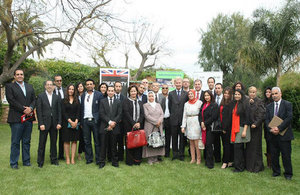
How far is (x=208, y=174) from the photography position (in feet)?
16.8

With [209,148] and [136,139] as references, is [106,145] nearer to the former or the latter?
[136,139]

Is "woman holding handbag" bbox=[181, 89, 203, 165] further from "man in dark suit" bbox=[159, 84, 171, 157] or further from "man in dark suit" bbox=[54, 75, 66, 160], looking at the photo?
"man in dark suit" bbox=[54, 75, 66, 160]

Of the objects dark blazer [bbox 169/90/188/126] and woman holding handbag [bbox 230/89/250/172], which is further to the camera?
dark blazer [bbox 169/90/188/126]

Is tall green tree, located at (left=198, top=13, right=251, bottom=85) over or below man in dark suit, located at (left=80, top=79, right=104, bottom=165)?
over

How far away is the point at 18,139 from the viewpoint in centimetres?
535

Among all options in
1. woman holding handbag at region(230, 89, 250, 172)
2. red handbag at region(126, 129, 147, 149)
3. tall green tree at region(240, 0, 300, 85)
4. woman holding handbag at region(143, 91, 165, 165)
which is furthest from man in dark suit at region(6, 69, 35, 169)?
tall green tree at region(240, 0, 300, 85)

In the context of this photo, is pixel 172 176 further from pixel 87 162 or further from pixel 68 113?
pixel 68 113

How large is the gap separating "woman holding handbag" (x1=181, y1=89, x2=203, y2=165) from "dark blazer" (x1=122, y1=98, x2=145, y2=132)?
1.05 meters

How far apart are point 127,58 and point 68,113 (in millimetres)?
14149

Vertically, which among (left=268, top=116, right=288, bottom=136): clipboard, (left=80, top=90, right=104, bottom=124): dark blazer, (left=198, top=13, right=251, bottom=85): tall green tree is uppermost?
(left=198, top=13, right=251, bottom=85): tall green tree

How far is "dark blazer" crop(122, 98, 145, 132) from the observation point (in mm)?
5742

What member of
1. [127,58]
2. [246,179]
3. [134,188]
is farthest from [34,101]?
[127,58]

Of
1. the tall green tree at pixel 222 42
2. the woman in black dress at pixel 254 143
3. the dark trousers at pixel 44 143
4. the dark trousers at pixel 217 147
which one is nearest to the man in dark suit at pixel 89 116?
the dark trousers at pixel 44 143

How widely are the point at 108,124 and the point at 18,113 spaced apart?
1914 mm
